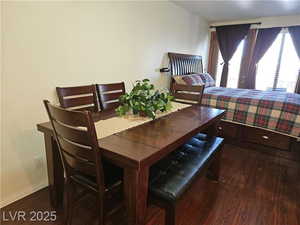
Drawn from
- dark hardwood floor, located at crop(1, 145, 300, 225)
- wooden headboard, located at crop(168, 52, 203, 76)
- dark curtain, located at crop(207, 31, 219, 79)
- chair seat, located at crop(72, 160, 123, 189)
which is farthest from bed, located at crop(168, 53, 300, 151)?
chair seat, located at crop(72, 160, 123, 189)

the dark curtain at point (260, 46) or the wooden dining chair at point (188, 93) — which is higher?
the dark curtain at point (260, 46)

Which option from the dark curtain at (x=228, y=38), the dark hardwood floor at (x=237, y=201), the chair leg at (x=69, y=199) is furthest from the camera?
the dark curtain at (x=228, y=38)

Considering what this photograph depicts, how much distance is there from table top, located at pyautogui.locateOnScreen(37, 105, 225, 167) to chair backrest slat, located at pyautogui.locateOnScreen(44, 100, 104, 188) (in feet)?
0.26

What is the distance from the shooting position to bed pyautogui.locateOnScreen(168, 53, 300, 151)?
2564 millimetres

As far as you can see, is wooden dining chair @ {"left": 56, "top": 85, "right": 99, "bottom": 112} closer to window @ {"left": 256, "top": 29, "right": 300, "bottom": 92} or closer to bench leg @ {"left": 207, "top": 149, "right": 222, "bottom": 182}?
bench leg @ {"left": 207, "top": 149, "right": 222, "bottom": 182}

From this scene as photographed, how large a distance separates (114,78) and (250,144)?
2.21m

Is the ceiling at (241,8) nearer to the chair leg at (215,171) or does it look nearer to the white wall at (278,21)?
the white wall at (278,21)

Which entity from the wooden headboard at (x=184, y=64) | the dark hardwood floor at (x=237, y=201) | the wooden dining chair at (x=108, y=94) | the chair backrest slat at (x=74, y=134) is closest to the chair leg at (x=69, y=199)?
the dark hardwood floor at (x=237, y=201)

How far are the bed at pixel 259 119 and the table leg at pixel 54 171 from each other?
238 centimetres

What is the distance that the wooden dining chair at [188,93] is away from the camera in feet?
7.39

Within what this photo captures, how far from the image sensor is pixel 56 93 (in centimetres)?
186

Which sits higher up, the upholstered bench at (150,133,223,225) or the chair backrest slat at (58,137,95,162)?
the chair backrest slat at (58,137,95,162)

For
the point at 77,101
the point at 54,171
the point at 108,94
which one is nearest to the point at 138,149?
the point at 54,171

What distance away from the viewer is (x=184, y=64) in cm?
386
